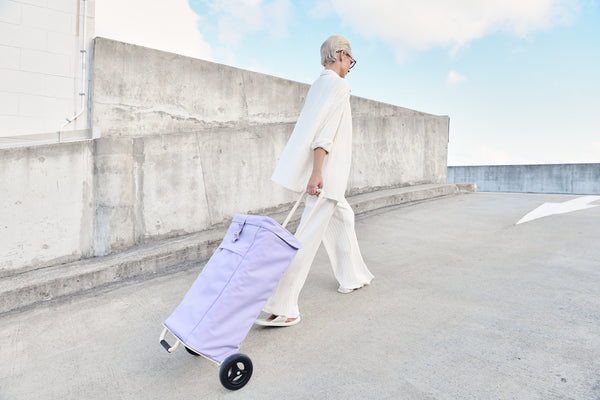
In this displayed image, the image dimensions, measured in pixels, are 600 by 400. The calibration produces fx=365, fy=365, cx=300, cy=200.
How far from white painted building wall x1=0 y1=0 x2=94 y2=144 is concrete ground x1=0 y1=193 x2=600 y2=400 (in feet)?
7.14

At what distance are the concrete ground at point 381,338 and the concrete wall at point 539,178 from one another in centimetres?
1207

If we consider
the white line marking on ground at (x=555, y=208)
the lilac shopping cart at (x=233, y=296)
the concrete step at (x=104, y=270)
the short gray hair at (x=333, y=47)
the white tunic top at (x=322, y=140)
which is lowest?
the concrete step at (x=104, y=270)

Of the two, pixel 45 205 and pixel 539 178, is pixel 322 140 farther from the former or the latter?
pixel 539 178

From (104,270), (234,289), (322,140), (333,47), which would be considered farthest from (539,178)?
(234,289)

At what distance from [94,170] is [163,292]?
1729 mm

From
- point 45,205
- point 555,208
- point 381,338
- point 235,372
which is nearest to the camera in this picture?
point 235,372

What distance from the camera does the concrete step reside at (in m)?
3.22

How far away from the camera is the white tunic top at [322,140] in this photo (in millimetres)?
2336

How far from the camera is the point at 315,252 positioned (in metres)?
2.37

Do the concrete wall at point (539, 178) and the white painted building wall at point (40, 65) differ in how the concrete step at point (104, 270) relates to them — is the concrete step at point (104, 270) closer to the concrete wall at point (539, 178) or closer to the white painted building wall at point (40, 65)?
the white painted building wall at point (40, 65)

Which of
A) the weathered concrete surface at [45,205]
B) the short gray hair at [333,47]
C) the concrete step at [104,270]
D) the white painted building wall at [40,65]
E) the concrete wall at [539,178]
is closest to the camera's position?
the short gray hair at [333,47]

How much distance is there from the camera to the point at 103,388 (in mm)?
1883

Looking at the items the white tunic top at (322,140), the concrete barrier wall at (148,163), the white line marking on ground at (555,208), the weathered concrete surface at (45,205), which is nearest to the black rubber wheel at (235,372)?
the white tunic top at (322,140)

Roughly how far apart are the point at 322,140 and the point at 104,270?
260 centimetres
